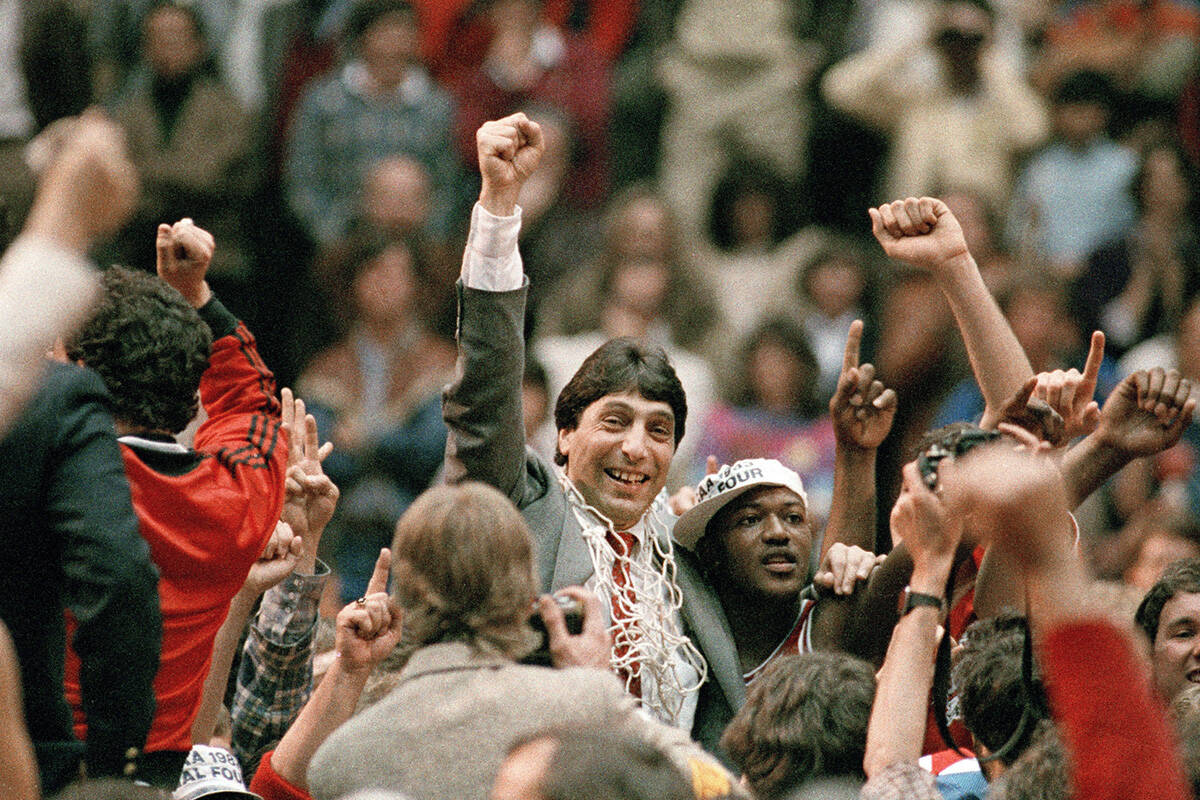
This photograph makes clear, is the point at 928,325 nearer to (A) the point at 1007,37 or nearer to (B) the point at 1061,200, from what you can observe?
(B) the point at 1061,200

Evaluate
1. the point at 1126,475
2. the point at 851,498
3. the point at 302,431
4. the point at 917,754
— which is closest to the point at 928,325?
the point at 1126,475

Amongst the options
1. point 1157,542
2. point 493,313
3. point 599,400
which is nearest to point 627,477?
point 599,400

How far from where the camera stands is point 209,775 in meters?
3.71

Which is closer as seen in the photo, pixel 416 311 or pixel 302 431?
pixel 302 431

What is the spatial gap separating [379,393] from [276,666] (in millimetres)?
3768

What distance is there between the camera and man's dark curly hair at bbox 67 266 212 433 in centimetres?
356

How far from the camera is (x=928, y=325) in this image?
7816 millimetres

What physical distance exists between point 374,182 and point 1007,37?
3.30 metres

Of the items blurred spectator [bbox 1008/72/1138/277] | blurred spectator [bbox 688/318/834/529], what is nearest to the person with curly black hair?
blurred spectator [bbox 688/318/834/529]

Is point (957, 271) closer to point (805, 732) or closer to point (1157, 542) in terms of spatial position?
point (805, 732)

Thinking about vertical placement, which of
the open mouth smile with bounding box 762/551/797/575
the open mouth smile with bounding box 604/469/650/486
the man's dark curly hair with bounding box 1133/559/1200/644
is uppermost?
the open mouth smile with bounding box 604/469/650/486

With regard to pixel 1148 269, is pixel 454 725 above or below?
below

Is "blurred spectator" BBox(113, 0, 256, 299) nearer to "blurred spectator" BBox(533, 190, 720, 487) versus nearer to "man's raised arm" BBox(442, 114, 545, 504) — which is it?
"blurred spectator" BBox(533, 190, 720, 487)

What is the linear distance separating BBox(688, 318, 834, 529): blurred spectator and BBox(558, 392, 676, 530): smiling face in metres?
3.07
